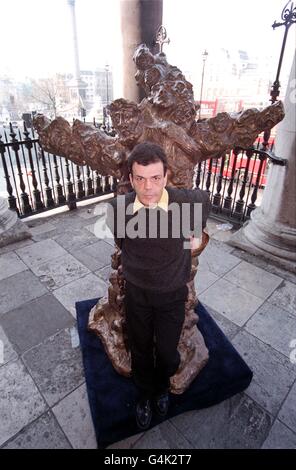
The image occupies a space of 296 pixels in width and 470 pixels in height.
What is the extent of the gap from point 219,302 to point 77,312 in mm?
1604

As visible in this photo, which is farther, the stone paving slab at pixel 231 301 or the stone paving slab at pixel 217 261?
the stone paving slab at pixel 217 261

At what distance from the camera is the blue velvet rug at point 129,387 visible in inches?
73.9

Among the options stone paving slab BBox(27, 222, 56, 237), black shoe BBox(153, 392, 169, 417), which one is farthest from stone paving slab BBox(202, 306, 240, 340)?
stone paving slab BBox(27, 222, 56, 237)

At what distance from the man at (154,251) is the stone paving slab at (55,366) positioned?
0.84 meters

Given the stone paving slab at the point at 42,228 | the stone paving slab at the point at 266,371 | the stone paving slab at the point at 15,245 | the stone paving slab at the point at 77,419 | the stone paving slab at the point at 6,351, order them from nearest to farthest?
the stone paving slab at the point at 77,419 → the stone paving slab at the point at 266,371 → the stone paving slab at the point at 6,351 → the stone paving slab at the point at 15,245 → the stone paving slab at the point at 42,228

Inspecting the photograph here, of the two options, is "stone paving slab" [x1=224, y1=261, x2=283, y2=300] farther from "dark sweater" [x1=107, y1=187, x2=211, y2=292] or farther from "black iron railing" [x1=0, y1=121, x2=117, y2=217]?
"black iron railing" [x1=0, y1=121, x2=117, y2=217]

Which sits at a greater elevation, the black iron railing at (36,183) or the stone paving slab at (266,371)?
the black iron railing at (36,183)

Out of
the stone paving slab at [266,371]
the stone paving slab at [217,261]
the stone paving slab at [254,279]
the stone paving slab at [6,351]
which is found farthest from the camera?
the stone paving slab at [217,261]

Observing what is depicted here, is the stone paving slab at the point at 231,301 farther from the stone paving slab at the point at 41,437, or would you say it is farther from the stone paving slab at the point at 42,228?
the stone paving slab at the point at 42,228

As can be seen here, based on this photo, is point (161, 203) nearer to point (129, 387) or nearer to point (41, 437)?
point (129, 387)

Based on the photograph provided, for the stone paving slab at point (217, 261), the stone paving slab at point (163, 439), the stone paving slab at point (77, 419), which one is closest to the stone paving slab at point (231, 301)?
the stone paving slab at point (217, 261)

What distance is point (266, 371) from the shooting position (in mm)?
2445

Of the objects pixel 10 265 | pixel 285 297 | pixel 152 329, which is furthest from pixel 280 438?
pixel 10 265

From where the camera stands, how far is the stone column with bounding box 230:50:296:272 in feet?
12.1
